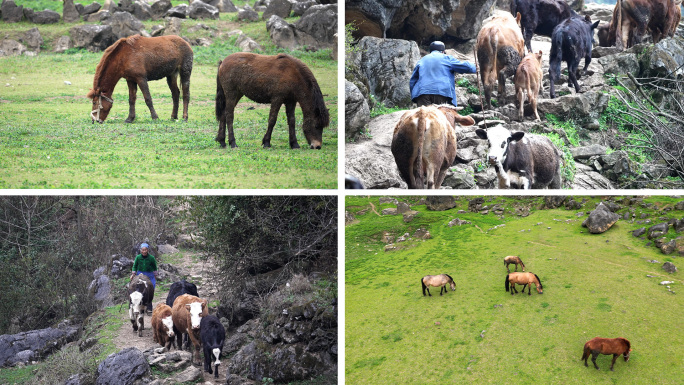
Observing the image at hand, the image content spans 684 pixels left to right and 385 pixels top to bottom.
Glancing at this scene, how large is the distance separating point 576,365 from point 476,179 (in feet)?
10.4

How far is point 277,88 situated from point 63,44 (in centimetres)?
1107

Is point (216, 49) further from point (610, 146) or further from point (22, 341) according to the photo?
point (610, 146)

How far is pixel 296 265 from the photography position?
8.72 m

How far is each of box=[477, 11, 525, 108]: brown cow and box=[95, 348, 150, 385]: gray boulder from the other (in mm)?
6512

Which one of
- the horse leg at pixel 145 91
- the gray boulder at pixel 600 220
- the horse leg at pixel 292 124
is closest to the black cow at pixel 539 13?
→ the gray boulder at pixel 600 220

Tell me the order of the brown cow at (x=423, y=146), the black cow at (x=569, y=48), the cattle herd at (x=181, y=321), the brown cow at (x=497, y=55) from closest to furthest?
the brown cow at (x=423, y=146), the cattle herd at (x=181, y=321), the brown cow at (x=497, y=55), the black cow at (x=569, y=48)

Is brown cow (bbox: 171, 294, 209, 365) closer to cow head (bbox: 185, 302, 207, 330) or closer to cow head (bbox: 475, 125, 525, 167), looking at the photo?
cow head (bbox: 185, 302, 207, 330)

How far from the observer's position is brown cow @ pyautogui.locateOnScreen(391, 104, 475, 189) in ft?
24.1

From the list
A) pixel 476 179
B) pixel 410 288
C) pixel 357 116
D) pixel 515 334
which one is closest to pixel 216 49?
pixel 357 116

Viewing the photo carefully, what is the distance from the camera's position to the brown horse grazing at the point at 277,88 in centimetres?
846

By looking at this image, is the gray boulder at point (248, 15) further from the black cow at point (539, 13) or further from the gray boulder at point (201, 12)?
the black cow at point (539, 13)

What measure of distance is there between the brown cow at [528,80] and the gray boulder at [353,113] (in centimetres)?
268

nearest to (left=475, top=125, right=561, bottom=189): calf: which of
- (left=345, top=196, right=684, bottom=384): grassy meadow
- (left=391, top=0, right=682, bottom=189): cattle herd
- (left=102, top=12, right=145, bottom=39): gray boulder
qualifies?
(left=391, top=0, right=682, bottom=189): cattle herd

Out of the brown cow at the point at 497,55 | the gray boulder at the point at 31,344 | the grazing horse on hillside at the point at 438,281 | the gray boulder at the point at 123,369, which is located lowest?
the gray boulder at the point at 31,344
